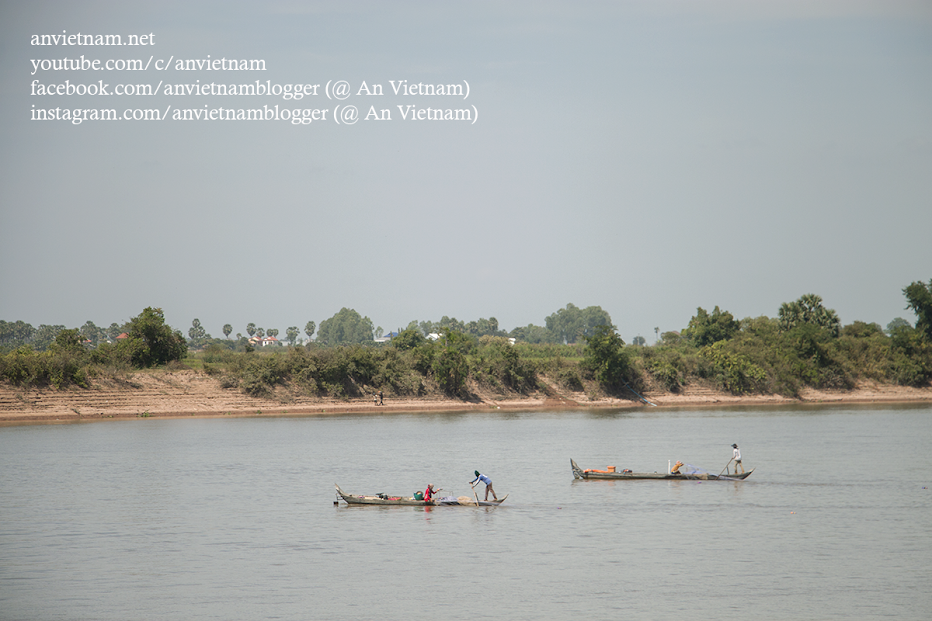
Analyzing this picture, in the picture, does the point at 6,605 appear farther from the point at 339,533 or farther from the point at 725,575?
the point at 725,575

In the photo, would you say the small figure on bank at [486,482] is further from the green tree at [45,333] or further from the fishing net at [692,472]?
the green tree at [45,333]

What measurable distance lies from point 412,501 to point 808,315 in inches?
3699

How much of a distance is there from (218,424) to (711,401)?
54.3 m

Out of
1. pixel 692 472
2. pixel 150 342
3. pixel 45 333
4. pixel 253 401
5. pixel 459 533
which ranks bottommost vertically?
pixel 459 533

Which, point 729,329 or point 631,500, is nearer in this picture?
point 631,500

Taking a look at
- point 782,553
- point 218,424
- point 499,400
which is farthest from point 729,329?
point 782,553

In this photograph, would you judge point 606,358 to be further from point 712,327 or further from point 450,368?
point 712,327

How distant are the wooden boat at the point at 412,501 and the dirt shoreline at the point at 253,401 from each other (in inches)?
1696

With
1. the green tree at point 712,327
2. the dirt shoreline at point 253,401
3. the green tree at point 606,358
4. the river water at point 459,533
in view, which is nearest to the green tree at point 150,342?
the dirt shoreline at point 253,401

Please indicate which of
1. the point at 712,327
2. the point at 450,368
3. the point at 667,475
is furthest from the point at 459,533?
the point at 712,327

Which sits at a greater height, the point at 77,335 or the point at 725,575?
the point at 77,335

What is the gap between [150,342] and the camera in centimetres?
7938

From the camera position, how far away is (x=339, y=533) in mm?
30094

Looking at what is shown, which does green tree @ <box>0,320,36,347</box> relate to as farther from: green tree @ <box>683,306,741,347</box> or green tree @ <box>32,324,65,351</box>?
green tree @ <box>683,306,741,347</box>
